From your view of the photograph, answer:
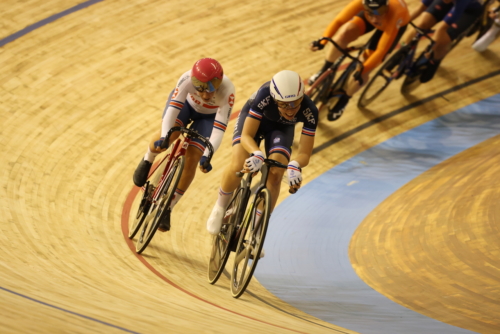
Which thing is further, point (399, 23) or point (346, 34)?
point (346, 34)

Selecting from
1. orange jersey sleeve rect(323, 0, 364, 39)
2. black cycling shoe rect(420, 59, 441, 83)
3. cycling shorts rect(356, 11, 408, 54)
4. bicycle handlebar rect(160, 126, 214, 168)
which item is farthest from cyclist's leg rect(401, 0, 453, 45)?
bicycle handlebar rect(160, 126, 214, 168)

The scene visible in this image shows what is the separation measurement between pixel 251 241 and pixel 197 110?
4.20 feet

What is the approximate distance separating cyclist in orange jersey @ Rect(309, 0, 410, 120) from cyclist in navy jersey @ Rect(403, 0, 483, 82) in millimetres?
774

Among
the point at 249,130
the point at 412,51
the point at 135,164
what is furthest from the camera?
the point at 412,51

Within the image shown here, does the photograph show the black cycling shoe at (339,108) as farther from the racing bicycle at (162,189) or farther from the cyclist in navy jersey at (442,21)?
A: the racing bicycle at (162,189)

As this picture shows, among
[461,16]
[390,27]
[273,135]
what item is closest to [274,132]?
[273,135]

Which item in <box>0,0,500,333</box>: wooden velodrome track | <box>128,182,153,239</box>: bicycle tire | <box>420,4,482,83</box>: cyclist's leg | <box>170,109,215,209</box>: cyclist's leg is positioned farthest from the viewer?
<box>420,4,482,83</box>: cyclist's leg

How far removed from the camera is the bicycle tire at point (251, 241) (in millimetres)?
3564

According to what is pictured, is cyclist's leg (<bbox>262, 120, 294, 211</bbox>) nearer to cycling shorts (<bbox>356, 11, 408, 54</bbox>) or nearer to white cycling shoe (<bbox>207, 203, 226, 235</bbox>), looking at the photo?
white cycling shoe (<bbox>207, 203, 226, 235</bbox>)

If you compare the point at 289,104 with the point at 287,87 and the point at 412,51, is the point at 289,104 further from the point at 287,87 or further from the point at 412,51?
the point at 412,51

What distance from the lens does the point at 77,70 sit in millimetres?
6578

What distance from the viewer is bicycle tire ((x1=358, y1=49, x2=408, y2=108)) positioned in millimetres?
6785

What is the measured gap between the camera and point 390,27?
5.94 m

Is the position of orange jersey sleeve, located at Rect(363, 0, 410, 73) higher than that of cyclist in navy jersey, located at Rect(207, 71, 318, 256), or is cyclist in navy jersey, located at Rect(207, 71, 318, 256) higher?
cyclist in navy jersey, located at Rect(207, 71, 318, 256)
